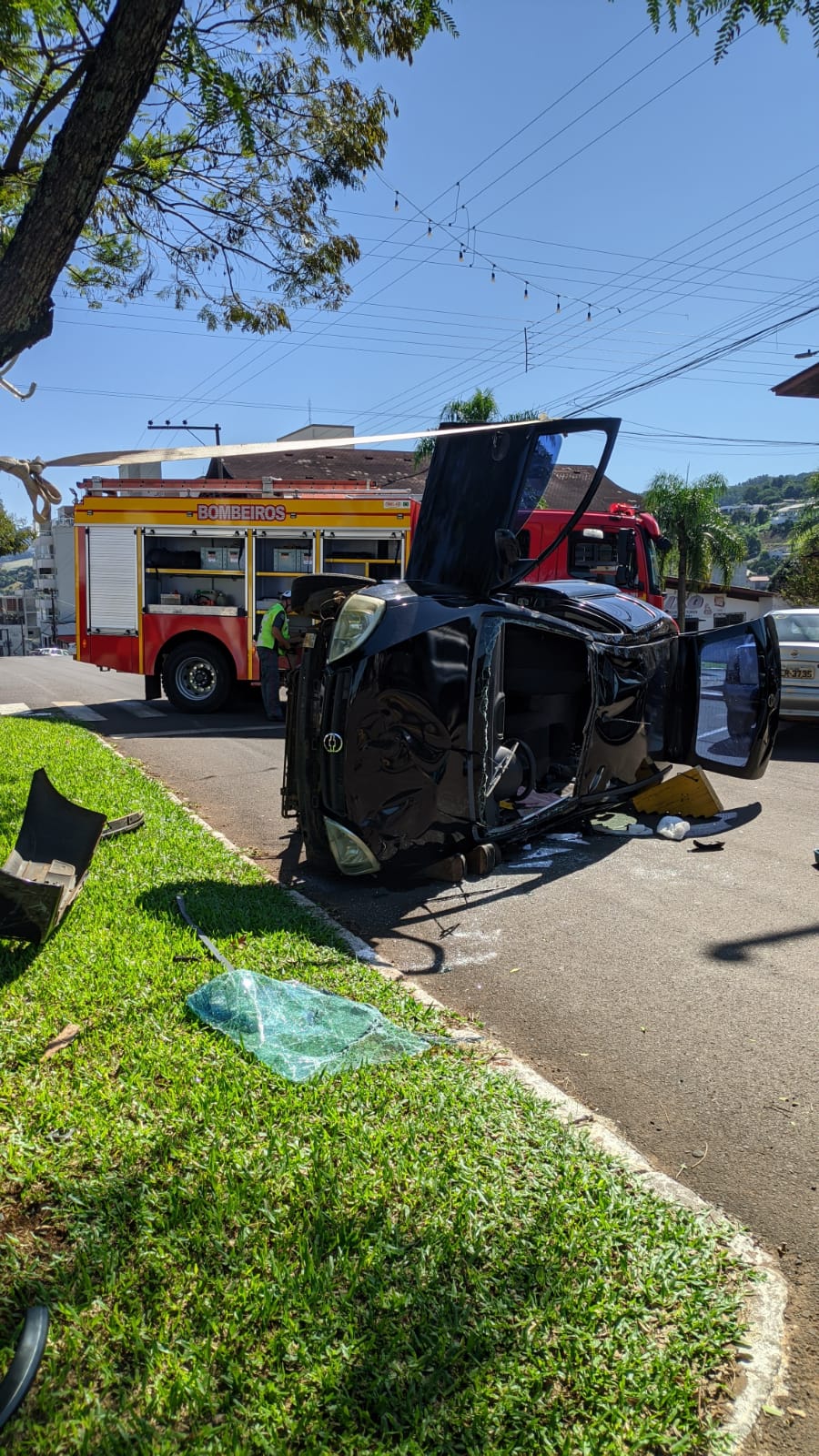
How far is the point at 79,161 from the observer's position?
11.4ft

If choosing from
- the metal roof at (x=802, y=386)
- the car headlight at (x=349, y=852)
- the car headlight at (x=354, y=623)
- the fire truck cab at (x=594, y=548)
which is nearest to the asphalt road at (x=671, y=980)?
the car headlight at (x=349, y=852)

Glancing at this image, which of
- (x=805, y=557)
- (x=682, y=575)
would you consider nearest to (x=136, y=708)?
(x=682, y=575)

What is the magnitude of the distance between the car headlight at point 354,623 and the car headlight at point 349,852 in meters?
0.94

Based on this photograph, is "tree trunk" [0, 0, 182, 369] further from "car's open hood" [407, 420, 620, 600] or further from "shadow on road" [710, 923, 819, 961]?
"shadow on road" [710, 923, 819, 961]

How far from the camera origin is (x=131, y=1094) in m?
3.04

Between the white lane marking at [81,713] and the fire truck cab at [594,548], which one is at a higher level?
the fire truck cab at [594,548]

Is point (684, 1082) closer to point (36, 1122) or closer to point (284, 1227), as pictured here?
point (284, 1227)

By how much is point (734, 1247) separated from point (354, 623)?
11.6ft

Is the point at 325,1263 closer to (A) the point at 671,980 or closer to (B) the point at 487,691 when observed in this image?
(A) the point at 671,980

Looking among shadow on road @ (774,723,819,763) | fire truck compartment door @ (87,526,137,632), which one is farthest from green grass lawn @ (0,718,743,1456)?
fire truck compartment door @ (87,526,137,632)

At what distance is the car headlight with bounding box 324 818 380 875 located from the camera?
5.18m

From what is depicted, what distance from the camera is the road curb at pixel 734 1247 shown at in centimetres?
207

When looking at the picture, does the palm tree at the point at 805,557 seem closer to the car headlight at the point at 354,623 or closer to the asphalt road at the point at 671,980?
the asphalt road at the point at 671,980

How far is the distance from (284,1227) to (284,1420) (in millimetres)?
563
